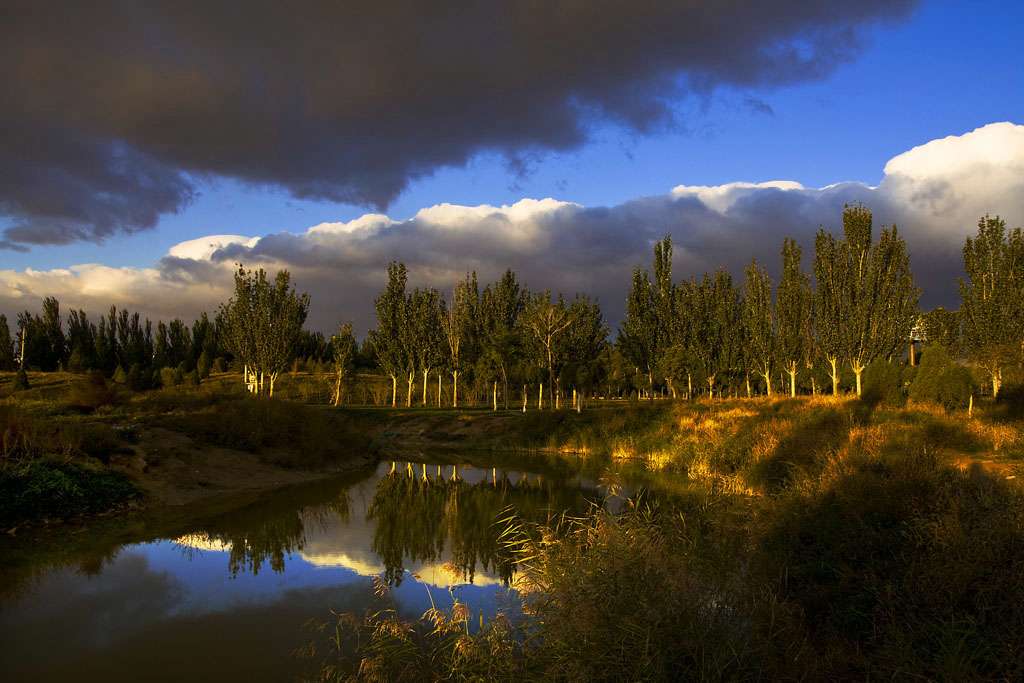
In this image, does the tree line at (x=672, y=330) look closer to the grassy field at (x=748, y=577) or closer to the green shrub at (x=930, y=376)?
the green shrub at (x=930, y=376)

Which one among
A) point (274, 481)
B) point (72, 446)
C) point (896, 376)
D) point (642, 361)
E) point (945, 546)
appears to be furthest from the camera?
point (642, 361)

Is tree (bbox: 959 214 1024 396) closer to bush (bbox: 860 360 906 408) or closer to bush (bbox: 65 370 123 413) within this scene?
bush (bbox: 860 360 906 408)

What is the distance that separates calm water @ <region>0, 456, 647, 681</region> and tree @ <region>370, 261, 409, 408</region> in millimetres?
36287

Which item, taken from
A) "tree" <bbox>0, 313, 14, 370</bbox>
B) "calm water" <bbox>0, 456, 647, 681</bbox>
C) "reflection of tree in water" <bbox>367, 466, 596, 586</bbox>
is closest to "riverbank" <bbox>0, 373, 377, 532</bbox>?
"calm water" <bbox>0, 456, 647, 681</bbox>

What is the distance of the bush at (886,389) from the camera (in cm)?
2705

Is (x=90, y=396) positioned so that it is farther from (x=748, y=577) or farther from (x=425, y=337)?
(x=425, y=337)

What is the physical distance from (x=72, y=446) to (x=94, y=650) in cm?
897

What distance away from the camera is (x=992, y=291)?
4250cm

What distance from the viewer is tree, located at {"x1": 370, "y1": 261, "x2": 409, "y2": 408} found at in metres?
53.2

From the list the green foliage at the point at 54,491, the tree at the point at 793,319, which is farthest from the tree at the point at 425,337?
the green foliage at the point at 54,491

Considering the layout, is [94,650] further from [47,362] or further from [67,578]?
[47,362]

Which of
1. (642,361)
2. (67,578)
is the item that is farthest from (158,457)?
(642,361)

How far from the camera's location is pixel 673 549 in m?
7.18

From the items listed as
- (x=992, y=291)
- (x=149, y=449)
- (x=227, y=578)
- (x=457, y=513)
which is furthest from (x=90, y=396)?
(x=992, y=291)
